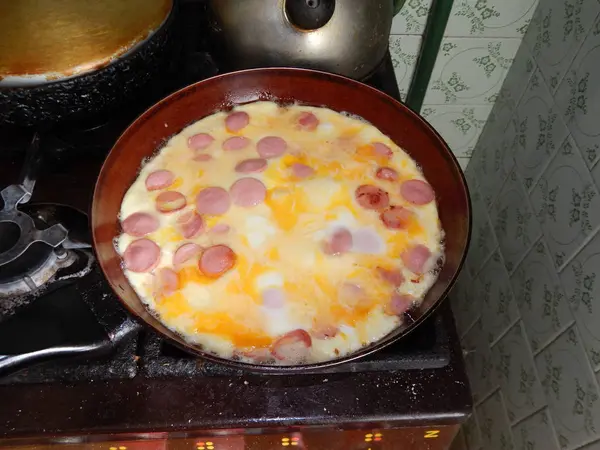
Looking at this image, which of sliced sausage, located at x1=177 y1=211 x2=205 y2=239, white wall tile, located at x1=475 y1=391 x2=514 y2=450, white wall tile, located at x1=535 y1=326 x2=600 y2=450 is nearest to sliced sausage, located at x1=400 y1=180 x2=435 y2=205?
sliced sausage, located at x1=177 y1=211 x2=205 y2=239

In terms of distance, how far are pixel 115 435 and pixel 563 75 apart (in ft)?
3.71

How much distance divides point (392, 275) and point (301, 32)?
1.35 feet

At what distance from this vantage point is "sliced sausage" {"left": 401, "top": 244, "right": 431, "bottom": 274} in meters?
0.82

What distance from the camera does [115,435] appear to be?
2.34ft

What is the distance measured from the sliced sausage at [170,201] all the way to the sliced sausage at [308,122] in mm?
246

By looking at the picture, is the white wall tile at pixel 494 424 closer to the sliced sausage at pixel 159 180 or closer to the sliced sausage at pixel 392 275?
the sliced sausage at pixel 392 275

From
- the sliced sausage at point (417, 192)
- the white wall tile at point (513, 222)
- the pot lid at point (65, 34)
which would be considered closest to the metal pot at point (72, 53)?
the pot lid at point (65, 34)

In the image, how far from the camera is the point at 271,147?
95cm

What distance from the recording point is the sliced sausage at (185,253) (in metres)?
0.82

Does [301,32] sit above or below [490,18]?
below

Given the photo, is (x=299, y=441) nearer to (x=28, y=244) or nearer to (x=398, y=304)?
(x=398, y=304)

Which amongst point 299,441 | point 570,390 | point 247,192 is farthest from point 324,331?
point 570,390

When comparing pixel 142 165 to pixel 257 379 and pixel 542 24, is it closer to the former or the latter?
pixel 257 379

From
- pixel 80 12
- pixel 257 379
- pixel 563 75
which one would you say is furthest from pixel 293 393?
pixel 563 75
